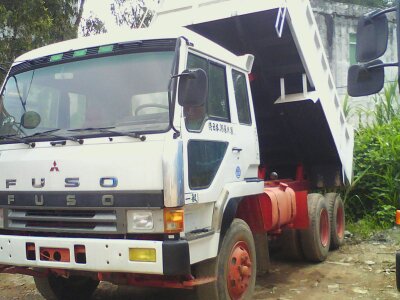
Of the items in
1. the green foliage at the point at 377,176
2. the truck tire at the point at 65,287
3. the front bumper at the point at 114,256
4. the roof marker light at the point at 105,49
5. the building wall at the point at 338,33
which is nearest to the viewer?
the front bumper at the point at 114,256

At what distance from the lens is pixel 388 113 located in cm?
986

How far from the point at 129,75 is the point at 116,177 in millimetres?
859

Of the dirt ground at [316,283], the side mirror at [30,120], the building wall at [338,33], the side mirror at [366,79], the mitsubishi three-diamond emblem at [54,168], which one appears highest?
the building wall at [338,33]

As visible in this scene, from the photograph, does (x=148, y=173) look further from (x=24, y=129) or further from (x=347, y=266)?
(x=347, y=266)

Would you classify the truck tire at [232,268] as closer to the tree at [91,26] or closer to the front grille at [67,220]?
the front grille at [67,220]

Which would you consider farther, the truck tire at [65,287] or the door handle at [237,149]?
the truck tire at [65,287]

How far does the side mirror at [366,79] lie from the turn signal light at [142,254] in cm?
179

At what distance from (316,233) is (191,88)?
3570 millimetres

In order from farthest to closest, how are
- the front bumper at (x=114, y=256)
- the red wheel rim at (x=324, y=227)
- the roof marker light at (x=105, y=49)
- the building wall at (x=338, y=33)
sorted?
the building wall at (x=338, y=33) → the red wheel rim at (x=324, y=227) → the roof marker light at (x=105, y=49) → the front bumper at (x=114, y=256)

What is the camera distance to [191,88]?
142 inches

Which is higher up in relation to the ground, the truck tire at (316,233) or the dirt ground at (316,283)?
the truck tire at (316,233)

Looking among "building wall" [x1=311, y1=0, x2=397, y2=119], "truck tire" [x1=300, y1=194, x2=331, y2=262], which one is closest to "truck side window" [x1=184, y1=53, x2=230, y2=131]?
"truck tire" [x1=300, y1=194, x2=331, y2=262]

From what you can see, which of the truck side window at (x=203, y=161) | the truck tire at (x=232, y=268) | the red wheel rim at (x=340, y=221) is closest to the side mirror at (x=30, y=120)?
the truck side window at (x=203, y=161)

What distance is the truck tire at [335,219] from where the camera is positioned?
23.5ft
